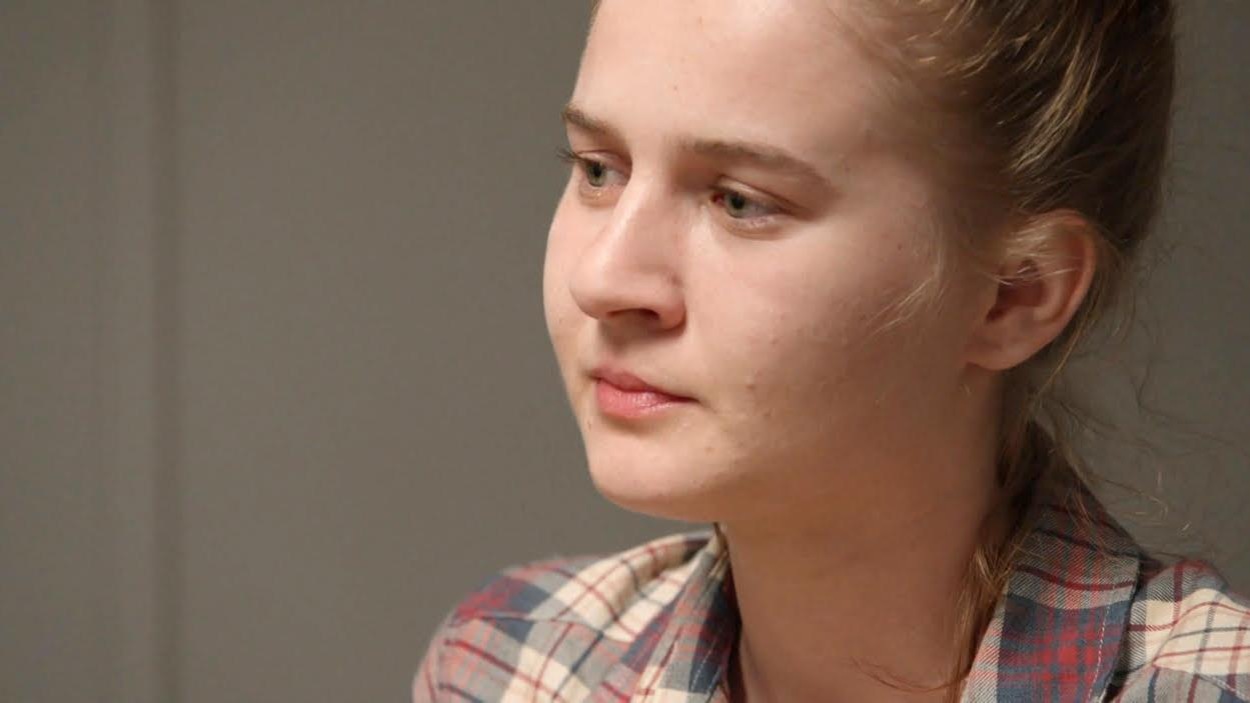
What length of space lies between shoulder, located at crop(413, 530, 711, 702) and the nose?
1.13ft

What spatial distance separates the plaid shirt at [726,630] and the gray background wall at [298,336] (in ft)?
0.88

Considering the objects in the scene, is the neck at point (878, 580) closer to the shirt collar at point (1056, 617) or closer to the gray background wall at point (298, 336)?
the shirt collar at point (1056, 617)

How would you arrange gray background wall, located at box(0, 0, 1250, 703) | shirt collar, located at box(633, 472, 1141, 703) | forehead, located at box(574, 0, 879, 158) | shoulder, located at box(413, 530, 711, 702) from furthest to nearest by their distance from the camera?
gray background wall, located at box(0, 0, 1250, 703)
shoulder, located at box(413, 530, 711, 702)
shirt collar, located at box(633, 472, 1141, 703)
forehead, located at box(574, 0, 879, 158)

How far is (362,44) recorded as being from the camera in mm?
1537

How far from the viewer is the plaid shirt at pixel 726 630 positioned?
1092mm

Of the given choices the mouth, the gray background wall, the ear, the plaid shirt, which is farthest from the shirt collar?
the gray background wall

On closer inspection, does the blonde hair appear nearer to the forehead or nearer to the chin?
the forehead

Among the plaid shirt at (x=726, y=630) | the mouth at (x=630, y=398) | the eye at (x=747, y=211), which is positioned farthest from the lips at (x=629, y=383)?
the plaid shirt at (x=726, y=630)

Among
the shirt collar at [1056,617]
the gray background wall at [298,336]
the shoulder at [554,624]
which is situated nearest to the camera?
the shirt collar at [1056,617]

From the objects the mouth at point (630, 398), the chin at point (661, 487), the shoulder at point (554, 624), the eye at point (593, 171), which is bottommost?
the shoulder at point (554, 624)

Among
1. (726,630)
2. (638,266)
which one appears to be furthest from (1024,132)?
(726,630)

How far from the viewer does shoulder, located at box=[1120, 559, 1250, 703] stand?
1.06 m

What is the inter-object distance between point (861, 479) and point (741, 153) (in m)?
0.22

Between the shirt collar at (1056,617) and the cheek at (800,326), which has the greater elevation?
the cheek at (800,326)
